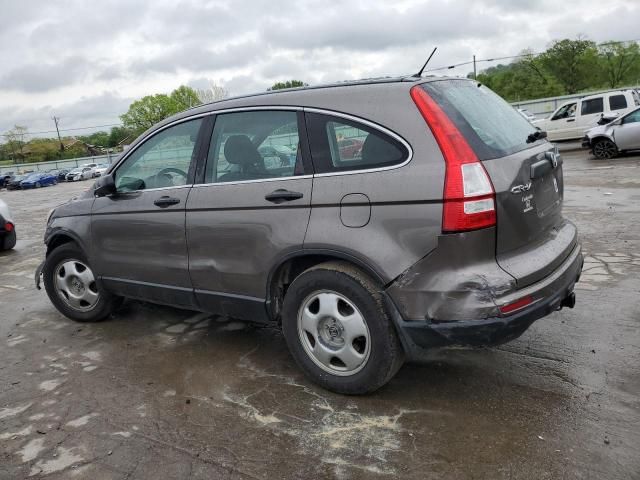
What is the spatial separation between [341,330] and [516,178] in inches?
50.6

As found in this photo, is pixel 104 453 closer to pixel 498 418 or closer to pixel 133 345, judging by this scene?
pixel 133 345

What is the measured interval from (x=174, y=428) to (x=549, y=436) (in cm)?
202

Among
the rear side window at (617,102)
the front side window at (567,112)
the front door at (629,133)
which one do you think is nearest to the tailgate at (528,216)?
the front door at (629,133)

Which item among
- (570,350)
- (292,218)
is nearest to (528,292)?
(570,350)

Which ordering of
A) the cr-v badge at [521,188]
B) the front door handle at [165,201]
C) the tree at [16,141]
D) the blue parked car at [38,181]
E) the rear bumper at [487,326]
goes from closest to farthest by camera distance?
the rear bumper at [487,326] → the cr-v badge at [521,188] → the front door handle at [165,201] → the blue parked car at [38,181] → the tree at [16,141]

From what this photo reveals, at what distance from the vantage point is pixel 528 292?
9.37 feet

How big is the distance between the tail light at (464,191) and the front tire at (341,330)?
0.61m

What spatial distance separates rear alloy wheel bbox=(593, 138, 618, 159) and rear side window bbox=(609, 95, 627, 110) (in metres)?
3.48

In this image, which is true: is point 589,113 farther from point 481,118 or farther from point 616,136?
point 481,118

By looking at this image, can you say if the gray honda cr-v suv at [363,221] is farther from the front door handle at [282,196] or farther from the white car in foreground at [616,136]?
the white car in foreground at [616,136]

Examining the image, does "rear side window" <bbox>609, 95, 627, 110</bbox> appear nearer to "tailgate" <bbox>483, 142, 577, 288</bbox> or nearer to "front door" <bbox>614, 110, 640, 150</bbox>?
"front door" <bbox>614, 110, 640, 150</bbox>

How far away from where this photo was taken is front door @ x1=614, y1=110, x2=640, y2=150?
1439cm

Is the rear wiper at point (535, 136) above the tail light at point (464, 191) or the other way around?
above

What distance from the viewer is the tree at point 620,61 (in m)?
65.6
